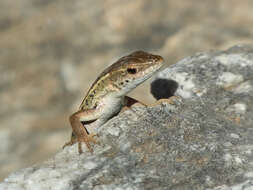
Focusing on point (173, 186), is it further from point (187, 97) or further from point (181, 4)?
point (181, 4)

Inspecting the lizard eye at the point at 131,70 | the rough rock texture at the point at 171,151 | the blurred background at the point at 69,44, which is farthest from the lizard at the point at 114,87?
the blurred background at the point at 69,44

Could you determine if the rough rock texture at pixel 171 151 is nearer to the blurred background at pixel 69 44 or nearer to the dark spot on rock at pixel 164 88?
the dark spot on rock at pixel 164 88

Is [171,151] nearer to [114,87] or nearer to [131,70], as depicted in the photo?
[131,70]

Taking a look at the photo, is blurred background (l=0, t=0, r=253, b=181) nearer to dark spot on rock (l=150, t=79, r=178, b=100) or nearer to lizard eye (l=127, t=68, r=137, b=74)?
dark spot on rock (l=150, t=79, r=178, b=100)

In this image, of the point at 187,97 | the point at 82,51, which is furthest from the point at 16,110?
the point at 187,97

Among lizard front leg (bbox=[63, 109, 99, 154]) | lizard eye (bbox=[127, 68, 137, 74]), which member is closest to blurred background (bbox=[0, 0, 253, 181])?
lizard front leg (bbox=[63, 109, 99, 154])

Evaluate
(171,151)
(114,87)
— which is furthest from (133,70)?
(171,151)
